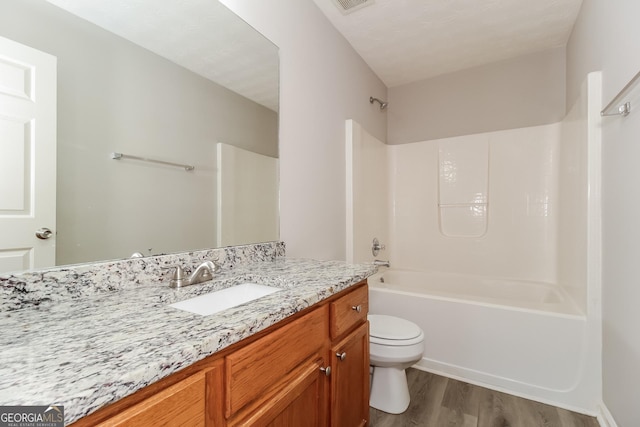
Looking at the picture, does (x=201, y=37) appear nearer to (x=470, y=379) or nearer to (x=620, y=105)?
(x=620, y=105)

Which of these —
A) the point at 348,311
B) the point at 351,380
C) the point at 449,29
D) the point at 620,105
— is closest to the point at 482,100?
the point at 449,29

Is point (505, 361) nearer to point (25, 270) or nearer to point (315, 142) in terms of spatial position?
point (315, 142)

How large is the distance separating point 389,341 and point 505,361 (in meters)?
0.82

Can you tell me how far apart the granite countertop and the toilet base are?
3.22ft

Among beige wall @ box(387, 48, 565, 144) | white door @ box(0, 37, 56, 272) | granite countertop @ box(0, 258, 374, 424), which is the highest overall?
beige wall @ box(387, 48, 565, 144)

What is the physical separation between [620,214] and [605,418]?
102 centimetres

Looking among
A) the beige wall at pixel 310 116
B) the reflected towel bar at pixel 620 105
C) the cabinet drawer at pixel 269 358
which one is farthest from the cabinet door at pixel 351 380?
the reflected towel bar at pixel 620 105

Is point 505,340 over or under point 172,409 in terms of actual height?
under

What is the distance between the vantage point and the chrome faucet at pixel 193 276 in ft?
3.16

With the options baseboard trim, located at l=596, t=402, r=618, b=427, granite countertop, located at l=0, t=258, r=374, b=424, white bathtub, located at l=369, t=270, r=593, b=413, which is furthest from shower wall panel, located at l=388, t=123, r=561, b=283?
granite countertop, located at l=0, t=258, r=374, b=424

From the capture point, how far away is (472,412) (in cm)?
156

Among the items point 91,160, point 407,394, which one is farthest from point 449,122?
point 91,160

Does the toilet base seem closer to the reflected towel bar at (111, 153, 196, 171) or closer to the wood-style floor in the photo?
the wood-style floor

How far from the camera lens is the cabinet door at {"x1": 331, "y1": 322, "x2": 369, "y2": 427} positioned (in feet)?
3.42
